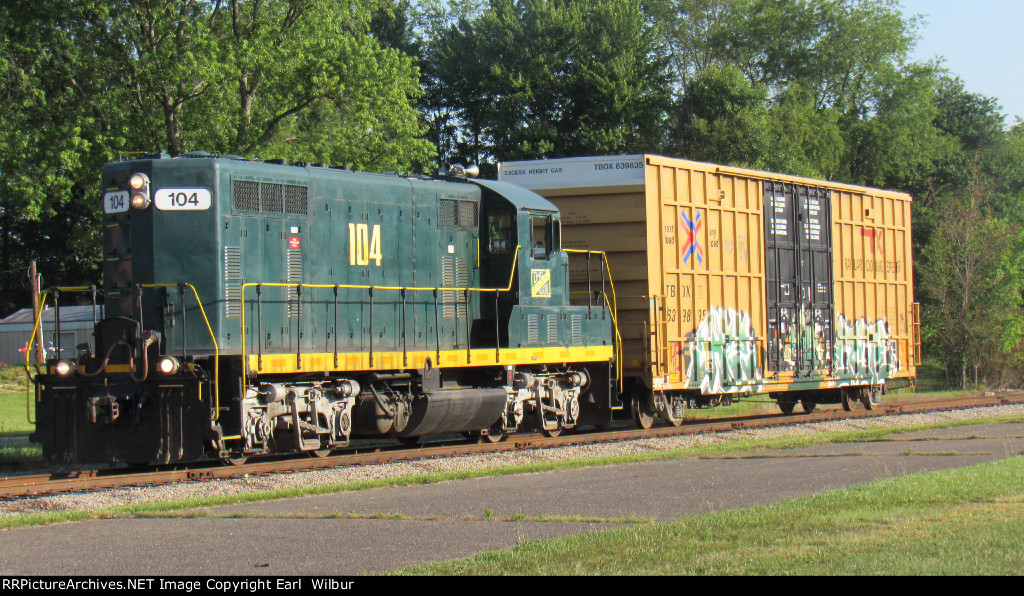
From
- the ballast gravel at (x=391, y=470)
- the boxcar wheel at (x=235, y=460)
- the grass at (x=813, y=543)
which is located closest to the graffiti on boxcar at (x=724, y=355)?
the ballast gravel at (x=391, y=470)

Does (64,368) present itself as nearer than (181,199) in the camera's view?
Yes

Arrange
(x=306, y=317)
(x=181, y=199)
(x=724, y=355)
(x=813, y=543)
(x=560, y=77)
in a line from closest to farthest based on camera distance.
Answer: (x=813, y=543) < (x=181, y=199) < (x=306, y=317) < (x=724, y=355) < (x=560, y=77)

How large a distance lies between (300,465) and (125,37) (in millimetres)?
20529

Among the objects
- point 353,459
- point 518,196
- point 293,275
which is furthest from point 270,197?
point 518,196

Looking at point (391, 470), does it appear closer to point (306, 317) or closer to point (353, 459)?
point (353, 459)

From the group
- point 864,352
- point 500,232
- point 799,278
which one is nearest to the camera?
point 500,232

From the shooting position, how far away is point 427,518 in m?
8.62

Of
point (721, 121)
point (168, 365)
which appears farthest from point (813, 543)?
point (721, 121)

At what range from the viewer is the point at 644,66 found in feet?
144

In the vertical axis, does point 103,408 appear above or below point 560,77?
below

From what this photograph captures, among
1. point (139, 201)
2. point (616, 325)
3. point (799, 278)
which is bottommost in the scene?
point (616, 325)

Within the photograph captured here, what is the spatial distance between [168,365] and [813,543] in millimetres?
7367

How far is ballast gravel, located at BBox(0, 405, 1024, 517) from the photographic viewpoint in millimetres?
9883

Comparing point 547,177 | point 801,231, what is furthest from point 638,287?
point 801,231
